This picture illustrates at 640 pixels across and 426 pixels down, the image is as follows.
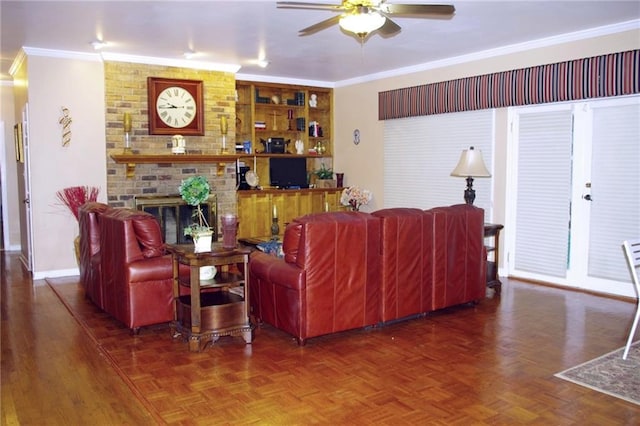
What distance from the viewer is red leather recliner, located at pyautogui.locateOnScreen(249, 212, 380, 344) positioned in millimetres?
3820

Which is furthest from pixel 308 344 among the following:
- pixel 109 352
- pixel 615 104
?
pixel 615 104

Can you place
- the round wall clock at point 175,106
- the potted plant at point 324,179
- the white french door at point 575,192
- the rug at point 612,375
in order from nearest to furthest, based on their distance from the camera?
the rug at point 612,375, the white french door at point 575,192, the round wall clock at point 175,106, the potted plant at point 324,179

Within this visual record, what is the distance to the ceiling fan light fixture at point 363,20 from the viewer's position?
11.6 ft

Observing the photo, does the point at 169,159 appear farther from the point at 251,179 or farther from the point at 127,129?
the point at 251,179

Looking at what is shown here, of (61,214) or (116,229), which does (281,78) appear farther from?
(116,229)

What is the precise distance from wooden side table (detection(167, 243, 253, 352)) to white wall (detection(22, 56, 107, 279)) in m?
3.06

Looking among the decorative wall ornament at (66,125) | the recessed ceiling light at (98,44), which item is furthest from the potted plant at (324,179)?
the recessed ceiling light at (98,44)

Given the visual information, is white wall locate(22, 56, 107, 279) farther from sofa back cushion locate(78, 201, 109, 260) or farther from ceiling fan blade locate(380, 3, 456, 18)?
ceiling fan blade locate(380, 3, 456, 18)

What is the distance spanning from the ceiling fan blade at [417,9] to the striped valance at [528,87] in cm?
241

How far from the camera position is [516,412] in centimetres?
285

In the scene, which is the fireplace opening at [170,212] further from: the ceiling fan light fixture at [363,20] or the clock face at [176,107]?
the ceiling fan light fixture at [363,20]

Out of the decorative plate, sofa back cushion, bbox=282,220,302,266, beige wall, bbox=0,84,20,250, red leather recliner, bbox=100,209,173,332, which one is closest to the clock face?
the decorative plate

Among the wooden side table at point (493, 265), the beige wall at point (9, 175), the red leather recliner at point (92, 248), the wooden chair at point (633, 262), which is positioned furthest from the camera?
the beige wall at point (9, 175)

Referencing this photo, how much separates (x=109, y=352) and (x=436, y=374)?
7.43 feet
